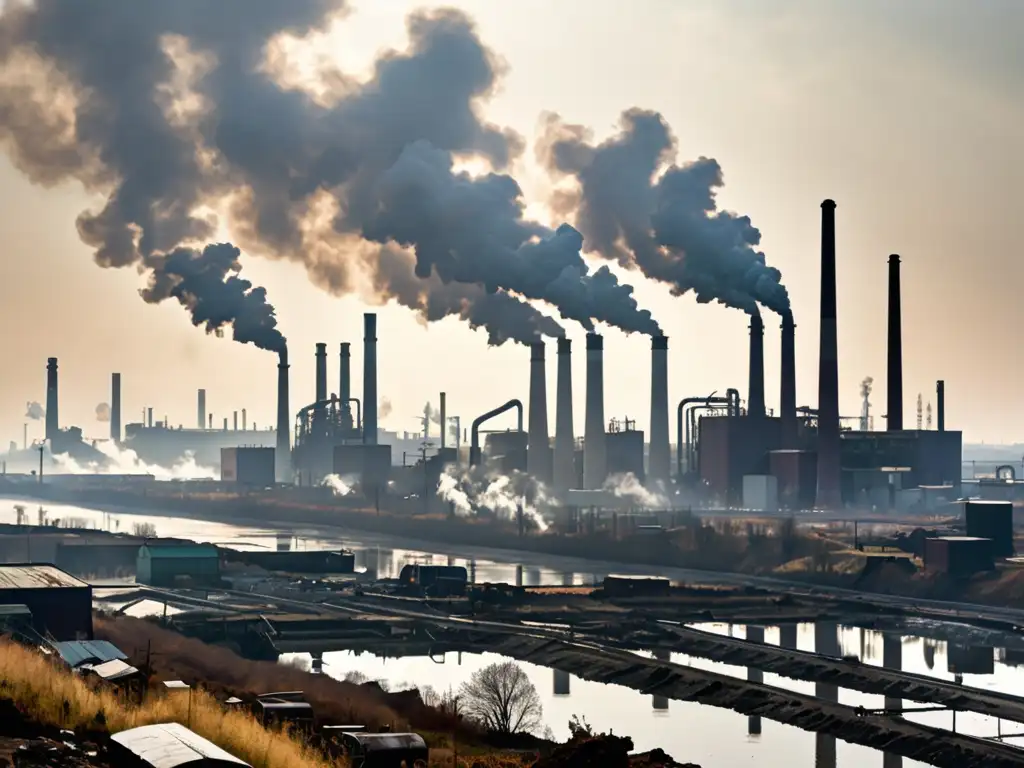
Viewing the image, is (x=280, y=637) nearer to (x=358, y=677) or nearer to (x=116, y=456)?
(x=358, y=677)

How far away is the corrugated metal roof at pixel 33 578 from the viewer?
4066 centimetres

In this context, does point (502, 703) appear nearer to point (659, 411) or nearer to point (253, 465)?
point (659, 411)

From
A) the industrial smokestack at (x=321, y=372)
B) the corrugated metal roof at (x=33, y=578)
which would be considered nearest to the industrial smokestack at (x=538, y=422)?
the industrial smokestack at (x=321, y=372)

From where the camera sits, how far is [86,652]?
34719mm

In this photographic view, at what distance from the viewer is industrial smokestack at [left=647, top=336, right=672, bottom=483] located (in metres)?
95.2

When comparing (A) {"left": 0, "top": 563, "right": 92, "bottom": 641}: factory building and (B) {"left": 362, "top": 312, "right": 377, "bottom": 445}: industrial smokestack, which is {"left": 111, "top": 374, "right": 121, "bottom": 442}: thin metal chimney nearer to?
(B) {"left": 362, "top": 312, "right": 377, "bottom": 445}: industrial smokestack

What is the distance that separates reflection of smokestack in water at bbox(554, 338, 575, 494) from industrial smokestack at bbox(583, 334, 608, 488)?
1041mm

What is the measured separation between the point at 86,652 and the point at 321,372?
96928mm

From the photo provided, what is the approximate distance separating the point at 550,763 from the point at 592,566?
5166 cm

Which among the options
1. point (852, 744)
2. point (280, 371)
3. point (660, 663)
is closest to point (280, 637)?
point (660, 663)

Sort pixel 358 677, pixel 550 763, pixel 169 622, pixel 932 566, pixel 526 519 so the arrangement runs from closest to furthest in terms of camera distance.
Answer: pixel 550 763
pixel 358 677
pixel 169 622
pixel 932 566
pixel 526 519

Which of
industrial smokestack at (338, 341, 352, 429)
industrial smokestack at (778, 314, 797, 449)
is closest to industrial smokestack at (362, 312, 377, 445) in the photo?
industrial smokestack at (338, 341, 352, 429)

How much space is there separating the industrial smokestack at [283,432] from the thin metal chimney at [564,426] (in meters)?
21.9

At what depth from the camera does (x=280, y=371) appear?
397ft
